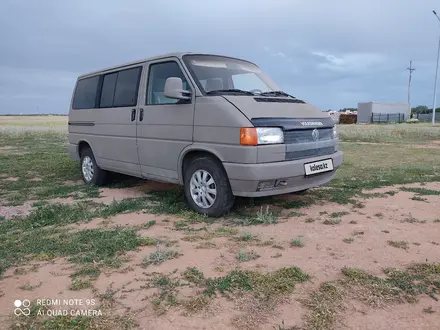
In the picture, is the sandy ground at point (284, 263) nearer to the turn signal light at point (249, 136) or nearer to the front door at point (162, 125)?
the front door at point (162, 125)

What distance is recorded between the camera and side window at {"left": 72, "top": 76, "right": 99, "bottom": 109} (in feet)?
22.3

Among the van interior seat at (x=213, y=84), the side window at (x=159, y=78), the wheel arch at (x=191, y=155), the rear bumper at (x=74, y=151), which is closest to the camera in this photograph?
the wheel arch at (x=191, y=155)

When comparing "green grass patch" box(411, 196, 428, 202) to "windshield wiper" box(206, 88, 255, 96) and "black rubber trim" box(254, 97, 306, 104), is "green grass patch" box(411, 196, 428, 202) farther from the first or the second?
"windshield wiper" box(206, 88, 255, 96)

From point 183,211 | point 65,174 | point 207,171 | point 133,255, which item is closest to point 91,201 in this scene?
point 183,211

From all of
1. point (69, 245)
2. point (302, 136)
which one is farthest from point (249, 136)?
point (69, 245)

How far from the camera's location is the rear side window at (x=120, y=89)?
576 centimetres

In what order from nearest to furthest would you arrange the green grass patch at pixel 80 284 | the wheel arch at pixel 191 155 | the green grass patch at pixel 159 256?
the green grass patch at pixel 80 284 < the green grass patch at pixel 159 256 < the wheel arch at pixel 191 155

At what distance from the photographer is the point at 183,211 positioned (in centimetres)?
490

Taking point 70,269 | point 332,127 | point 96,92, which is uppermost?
point 96,92

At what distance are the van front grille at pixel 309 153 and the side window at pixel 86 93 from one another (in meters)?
3.97

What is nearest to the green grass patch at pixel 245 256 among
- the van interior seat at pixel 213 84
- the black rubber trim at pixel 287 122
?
the black rubber trim at pixel 287 122

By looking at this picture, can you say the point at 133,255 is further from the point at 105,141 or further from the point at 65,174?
the point at 65,174

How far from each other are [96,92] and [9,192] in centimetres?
228

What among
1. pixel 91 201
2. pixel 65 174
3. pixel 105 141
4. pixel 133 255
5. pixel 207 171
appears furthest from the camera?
pixel 65 174
